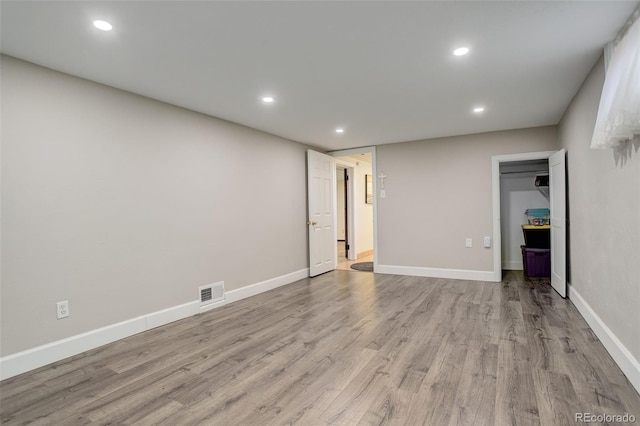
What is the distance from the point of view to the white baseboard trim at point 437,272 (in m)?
5.02

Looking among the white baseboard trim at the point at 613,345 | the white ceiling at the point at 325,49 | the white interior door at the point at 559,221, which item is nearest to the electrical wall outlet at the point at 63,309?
the white ceiling at the point at 325,49

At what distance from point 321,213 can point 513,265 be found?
3.61 m

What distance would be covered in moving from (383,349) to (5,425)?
2.38m

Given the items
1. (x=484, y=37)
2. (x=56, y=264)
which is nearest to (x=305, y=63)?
(x=484, y=37)

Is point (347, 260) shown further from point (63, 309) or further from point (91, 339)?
point (63, 309)

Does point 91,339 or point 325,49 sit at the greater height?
point 325,49

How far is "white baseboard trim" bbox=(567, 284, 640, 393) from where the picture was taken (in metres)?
2.03

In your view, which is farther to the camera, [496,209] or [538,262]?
[538,262]

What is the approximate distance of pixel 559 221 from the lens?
159 inches

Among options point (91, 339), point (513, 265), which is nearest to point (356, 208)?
point (513, 265)

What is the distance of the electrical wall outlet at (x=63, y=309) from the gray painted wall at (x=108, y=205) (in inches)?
1.7

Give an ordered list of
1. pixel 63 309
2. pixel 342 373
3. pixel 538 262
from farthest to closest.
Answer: pixel 538 262
pixel 63 309
pixel 342 373

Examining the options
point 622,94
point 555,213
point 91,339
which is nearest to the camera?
point 622,94
